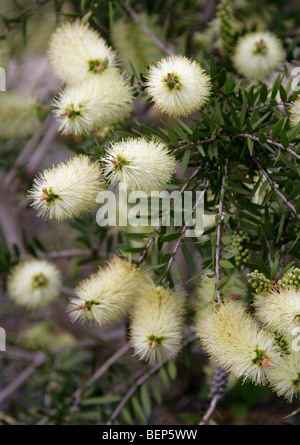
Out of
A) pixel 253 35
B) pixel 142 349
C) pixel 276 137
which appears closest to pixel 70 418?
pixel 142 349

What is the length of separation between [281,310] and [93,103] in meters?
0.31

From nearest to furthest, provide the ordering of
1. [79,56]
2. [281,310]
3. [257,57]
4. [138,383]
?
1. [281,310]
2. [79,56]
3. [257,57]
4. [138,383]

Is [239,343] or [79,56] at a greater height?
[79,56]

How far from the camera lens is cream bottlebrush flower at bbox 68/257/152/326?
1.62 ft

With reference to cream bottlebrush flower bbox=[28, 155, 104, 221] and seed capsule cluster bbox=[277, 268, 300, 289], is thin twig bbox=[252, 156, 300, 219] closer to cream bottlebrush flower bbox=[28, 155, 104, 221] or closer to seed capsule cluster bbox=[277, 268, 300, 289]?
seed capsule cluster bbox=[277, 268, 300, 289]

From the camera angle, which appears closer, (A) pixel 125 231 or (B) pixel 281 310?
(B) pixel 281 310

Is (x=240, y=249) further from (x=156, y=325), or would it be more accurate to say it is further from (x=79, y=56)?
(x=79, y=56)

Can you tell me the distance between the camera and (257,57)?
2.22 ft

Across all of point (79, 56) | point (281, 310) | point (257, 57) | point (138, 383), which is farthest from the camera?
point (138, 383)

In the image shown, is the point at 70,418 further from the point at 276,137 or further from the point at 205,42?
the point at 205,42

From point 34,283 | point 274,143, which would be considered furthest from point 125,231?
point 274,143

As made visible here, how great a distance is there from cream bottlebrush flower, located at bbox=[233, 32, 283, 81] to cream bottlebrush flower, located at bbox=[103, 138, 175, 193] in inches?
12.7

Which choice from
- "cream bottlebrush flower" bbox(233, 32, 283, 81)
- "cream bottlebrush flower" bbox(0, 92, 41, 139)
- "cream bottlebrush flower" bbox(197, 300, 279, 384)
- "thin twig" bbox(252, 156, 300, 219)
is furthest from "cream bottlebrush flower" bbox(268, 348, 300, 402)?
"cream bottlebrush flower" bbox(0, 92, 41, 139)

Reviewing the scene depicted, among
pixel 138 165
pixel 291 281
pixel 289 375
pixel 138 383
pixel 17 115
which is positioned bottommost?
pixel 138 383
